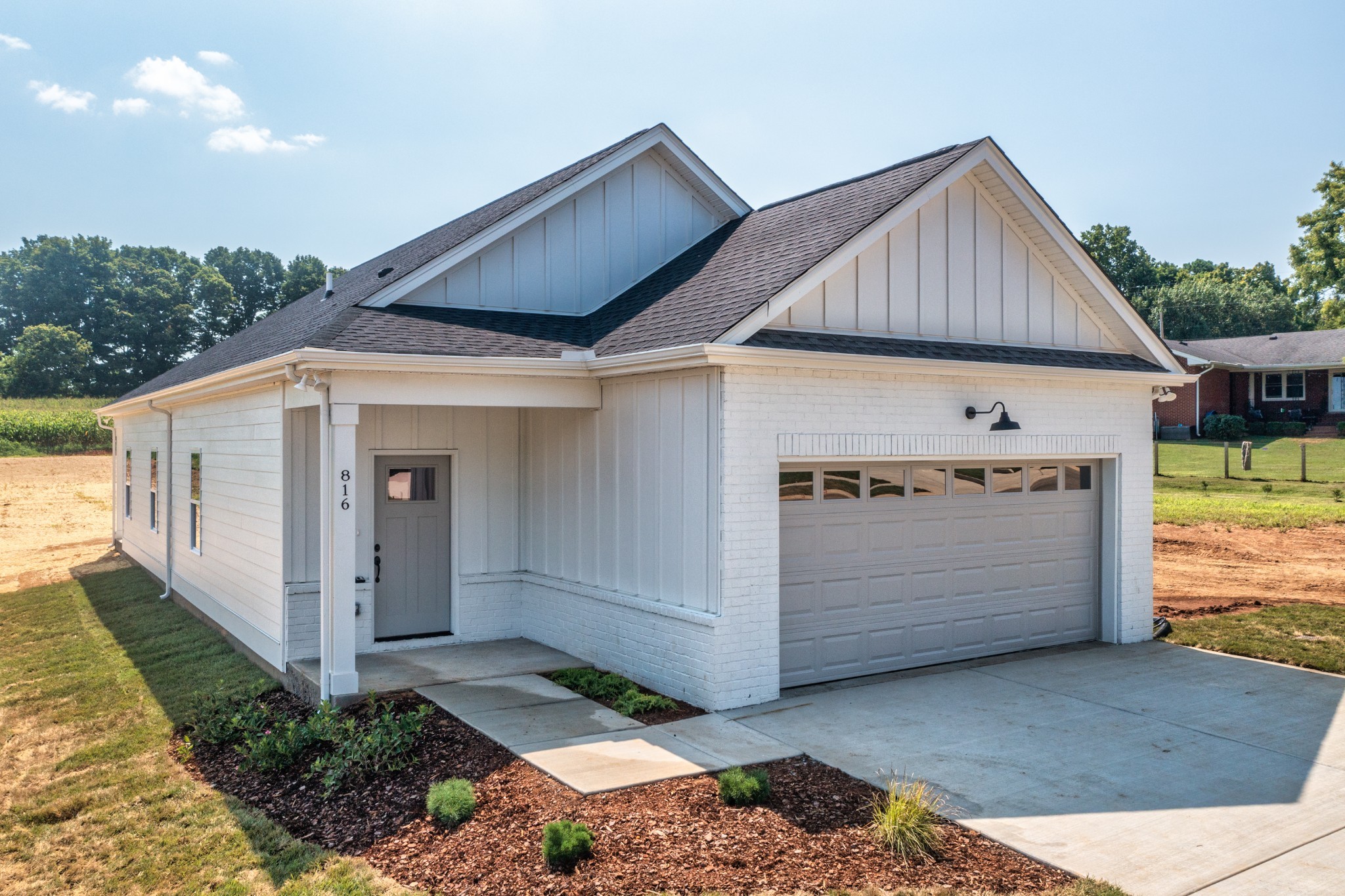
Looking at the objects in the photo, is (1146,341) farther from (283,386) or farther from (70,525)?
(70,525)

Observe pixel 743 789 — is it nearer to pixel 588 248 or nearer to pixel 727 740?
pixel 727 740

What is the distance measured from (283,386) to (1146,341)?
9770 mm

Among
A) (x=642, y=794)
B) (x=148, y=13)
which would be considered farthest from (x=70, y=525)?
(x=642, y=794)

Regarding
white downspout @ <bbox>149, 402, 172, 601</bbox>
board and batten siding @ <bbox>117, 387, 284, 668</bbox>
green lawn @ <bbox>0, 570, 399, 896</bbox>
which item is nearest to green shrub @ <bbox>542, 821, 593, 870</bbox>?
green lawn @ <bbox>0, 570, 399, 896</bbox>

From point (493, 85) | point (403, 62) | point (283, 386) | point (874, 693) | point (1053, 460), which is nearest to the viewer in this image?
point (874, 693)

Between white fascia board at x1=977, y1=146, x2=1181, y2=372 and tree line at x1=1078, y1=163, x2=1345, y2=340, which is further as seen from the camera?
tree line at x1=1078, y1=163, x2=1345, y2=340

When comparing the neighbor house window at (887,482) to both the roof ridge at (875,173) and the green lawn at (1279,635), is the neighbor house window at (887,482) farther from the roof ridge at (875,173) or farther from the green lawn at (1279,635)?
the green lawn at (1279,635)

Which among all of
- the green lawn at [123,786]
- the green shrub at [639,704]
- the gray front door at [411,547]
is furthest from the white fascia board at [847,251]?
the green lawn at [123,786]

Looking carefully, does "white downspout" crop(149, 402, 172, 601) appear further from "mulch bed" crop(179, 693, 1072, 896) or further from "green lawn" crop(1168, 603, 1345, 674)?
"green lawn" crop(1168, 603, 1345, 674)

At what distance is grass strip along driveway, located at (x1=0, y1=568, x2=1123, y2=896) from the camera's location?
5844 millimetres

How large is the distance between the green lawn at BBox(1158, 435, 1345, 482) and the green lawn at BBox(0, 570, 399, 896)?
27.1 metres

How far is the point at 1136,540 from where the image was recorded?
11336 millimetres

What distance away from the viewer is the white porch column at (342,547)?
843cm

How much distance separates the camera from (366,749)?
713 centimetres
